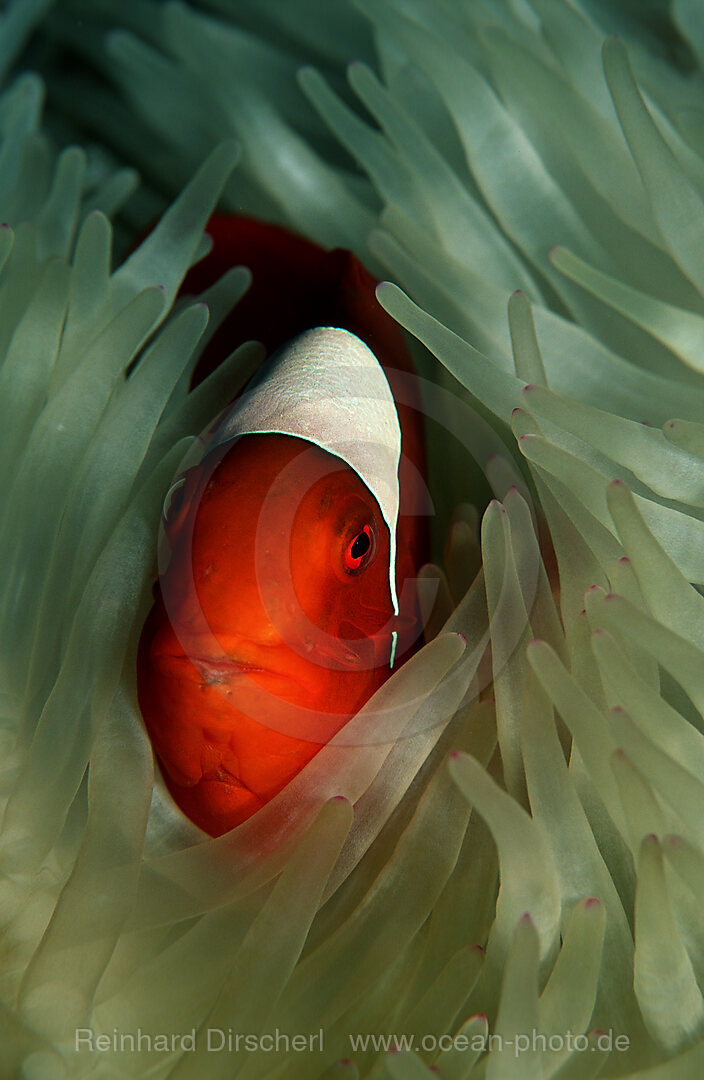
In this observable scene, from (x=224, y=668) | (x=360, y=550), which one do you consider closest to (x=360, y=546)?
(x=360, y=550)

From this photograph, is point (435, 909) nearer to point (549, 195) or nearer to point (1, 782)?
point (1, 782)

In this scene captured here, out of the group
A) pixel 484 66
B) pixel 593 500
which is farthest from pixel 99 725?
pixel 484 66

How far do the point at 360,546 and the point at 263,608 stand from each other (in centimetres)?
9

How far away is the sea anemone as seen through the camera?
0.48 m

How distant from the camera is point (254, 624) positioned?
524 millimetres

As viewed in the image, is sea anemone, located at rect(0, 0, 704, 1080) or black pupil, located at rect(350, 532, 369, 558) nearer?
sea anemone, located at rect(0, 0, 704, 1080)

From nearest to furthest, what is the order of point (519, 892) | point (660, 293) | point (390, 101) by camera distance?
point (519, 892), point (660, 293), point (390, 101)

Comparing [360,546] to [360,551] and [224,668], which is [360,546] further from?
[224,668]

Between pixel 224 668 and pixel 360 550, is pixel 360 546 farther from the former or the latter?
pixel 224 668

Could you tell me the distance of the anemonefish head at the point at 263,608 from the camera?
0.52 metres

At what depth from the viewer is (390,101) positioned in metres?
0.87

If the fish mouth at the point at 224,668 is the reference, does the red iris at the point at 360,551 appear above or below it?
above

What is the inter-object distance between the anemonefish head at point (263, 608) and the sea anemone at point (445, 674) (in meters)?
0.03

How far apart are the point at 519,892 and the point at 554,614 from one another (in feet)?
0.58
